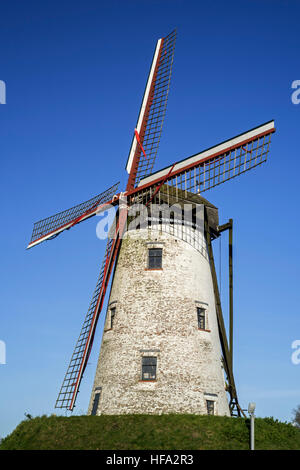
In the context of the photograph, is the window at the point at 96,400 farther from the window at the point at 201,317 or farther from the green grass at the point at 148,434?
the window at the point at 201,317

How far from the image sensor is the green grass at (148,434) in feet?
61.1

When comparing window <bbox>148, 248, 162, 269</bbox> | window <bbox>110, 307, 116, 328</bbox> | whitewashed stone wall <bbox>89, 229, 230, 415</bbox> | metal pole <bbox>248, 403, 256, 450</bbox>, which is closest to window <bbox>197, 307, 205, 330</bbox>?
whitewashed stone wall <bbox>89, 229, 230, 415</bbox>

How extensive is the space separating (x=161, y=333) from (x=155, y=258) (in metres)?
3.91

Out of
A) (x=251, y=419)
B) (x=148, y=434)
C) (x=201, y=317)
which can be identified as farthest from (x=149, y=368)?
(x=251, y=419)

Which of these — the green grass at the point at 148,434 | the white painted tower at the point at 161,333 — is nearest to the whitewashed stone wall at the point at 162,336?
the white painted tower at the point at 161,333

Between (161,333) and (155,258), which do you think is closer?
(161,333)

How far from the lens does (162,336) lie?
22672 millimetres

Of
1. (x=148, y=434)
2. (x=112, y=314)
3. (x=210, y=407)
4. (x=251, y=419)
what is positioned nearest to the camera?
(x=251, y=419)

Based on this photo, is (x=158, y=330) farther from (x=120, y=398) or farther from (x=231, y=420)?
(x=231, y=420)

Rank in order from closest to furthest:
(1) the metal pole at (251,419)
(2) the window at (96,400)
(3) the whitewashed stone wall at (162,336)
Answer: (1) the metal pole at (251,419), (3) the whitewashed stone wall at (162,336), (2) the window at (96,400)

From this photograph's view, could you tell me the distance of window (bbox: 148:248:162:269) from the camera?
24541 millimetres

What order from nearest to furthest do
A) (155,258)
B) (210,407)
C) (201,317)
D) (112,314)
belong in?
(210,407)
(201,317)
(155,258)
(112,314)

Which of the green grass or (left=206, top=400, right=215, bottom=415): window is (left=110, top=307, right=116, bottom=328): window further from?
(left=206, top=400, right=215, bottom=415): window

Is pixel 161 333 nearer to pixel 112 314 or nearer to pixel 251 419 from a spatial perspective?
pixel 112 314
